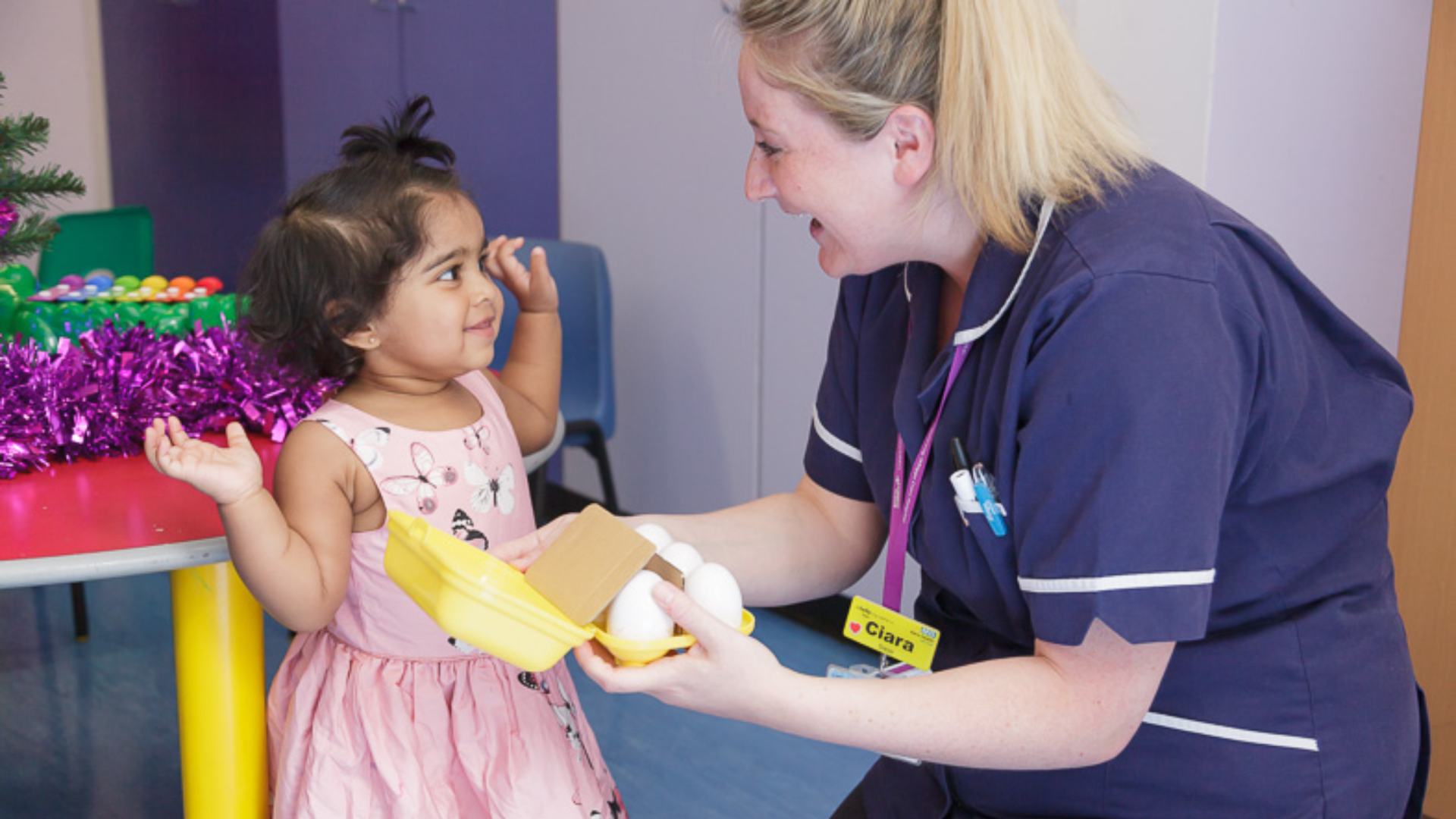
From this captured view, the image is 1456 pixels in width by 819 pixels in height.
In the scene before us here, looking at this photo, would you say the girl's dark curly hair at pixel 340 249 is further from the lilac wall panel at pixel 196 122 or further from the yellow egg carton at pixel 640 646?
the lilac wall panel at pixel 196 122

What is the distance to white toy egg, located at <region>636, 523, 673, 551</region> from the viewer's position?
3.45ft

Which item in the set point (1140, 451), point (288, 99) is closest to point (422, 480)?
point (1140, 451)

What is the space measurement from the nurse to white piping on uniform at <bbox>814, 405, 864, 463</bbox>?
0.13 metres

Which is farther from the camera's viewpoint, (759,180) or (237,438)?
(237,438)

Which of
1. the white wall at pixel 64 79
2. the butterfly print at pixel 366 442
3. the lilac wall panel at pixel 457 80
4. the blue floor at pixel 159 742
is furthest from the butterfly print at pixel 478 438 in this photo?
the white wall at pixel 64 79

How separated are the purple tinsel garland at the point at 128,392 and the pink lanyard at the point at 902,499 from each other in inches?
26.7

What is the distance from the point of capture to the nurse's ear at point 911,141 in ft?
3.19

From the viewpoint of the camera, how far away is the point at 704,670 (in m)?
0.89

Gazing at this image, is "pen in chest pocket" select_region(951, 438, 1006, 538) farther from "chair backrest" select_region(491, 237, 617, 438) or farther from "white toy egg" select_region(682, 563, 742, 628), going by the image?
"chair backrest" select_region(491, 237, 617, 438)

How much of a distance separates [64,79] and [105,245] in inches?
69.5

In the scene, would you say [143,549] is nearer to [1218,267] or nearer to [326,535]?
[326,535]

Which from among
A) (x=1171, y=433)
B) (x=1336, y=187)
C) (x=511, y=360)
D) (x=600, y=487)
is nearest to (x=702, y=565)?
(x=1171, y=433)

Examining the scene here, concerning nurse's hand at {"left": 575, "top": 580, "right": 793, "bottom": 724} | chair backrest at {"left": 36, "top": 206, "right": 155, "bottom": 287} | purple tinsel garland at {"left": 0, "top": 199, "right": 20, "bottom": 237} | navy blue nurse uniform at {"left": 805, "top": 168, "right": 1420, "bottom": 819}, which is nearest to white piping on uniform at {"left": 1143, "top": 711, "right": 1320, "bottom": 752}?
navy blue nurse uniform at {"left": 805, "top": 168, "right": 1420, "bottom": 819}

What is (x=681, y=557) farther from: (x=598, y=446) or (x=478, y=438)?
(x=598, y=446)
